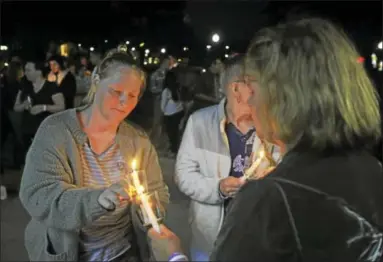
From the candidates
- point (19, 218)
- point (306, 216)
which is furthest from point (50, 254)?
point (19, 218)

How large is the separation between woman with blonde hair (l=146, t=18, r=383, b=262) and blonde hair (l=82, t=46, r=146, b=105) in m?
0.39

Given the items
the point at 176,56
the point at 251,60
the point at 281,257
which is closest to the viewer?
the point at 281,257

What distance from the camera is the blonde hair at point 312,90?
37.1 inches

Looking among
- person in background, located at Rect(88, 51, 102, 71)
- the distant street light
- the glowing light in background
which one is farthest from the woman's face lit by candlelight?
the glowing light in background

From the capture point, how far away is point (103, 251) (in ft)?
4.66

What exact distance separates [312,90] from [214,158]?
24.4 inches

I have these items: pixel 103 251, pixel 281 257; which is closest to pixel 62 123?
pixel 103 251

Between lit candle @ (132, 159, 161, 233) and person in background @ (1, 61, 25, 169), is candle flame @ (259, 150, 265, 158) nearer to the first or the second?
lit candle @ (132, 159, 161, 233)

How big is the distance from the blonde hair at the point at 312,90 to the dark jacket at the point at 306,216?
0.13ft

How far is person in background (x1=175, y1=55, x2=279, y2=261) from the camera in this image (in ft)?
4.84

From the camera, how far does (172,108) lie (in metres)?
1.93

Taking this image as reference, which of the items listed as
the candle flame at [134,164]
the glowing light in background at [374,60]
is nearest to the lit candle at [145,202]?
the candle flame at [134,164]

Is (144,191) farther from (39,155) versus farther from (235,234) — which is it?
(235,234)

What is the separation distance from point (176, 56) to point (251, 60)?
0.75 meters
